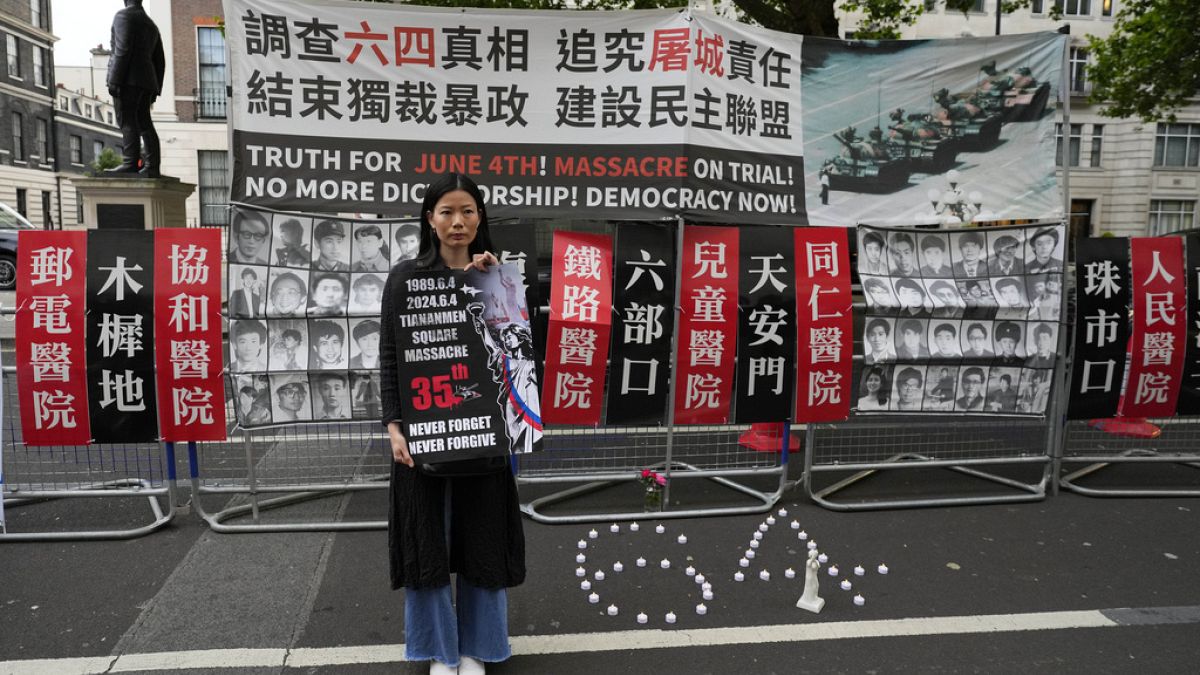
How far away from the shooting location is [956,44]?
17.2 feet

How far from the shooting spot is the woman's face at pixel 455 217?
290 cm

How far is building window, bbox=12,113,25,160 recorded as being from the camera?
42.6 meters

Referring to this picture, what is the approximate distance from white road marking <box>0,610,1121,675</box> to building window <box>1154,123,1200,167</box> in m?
42.5

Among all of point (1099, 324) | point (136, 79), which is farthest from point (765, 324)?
point (136, 79)

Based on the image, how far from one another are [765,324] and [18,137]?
168 feet

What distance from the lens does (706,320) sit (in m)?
5.04

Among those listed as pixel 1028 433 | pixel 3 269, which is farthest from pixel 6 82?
pixel 1028 433

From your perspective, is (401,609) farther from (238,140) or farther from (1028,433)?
(1028,433)

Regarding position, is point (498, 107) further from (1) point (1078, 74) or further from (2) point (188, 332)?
(1) point (1078, 74)

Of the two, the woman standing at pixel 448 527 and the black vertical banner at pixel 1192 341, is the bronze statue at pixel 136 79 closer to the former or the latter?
the woman standing at pixel 448 527

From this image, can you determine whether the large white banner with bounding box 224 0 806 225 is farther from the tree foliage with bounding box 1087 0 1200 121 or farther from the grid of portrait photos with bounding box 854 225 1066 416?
the tree foliage with bounding box 1087 0 1200 121

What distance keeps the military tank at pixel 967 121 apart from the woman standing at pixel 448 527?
3.70m

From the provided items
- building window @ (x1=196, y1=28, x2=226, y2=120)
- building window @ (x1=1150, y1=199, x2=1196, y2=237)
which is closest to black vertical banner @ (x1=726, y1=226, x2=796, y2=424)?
building window @ (x1=196, y1=28, x2=226, y2=120)

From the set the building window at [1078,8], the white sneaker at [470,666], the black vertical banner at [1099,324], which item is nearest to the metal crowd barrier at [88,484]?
the white sneaker at [470,666]
